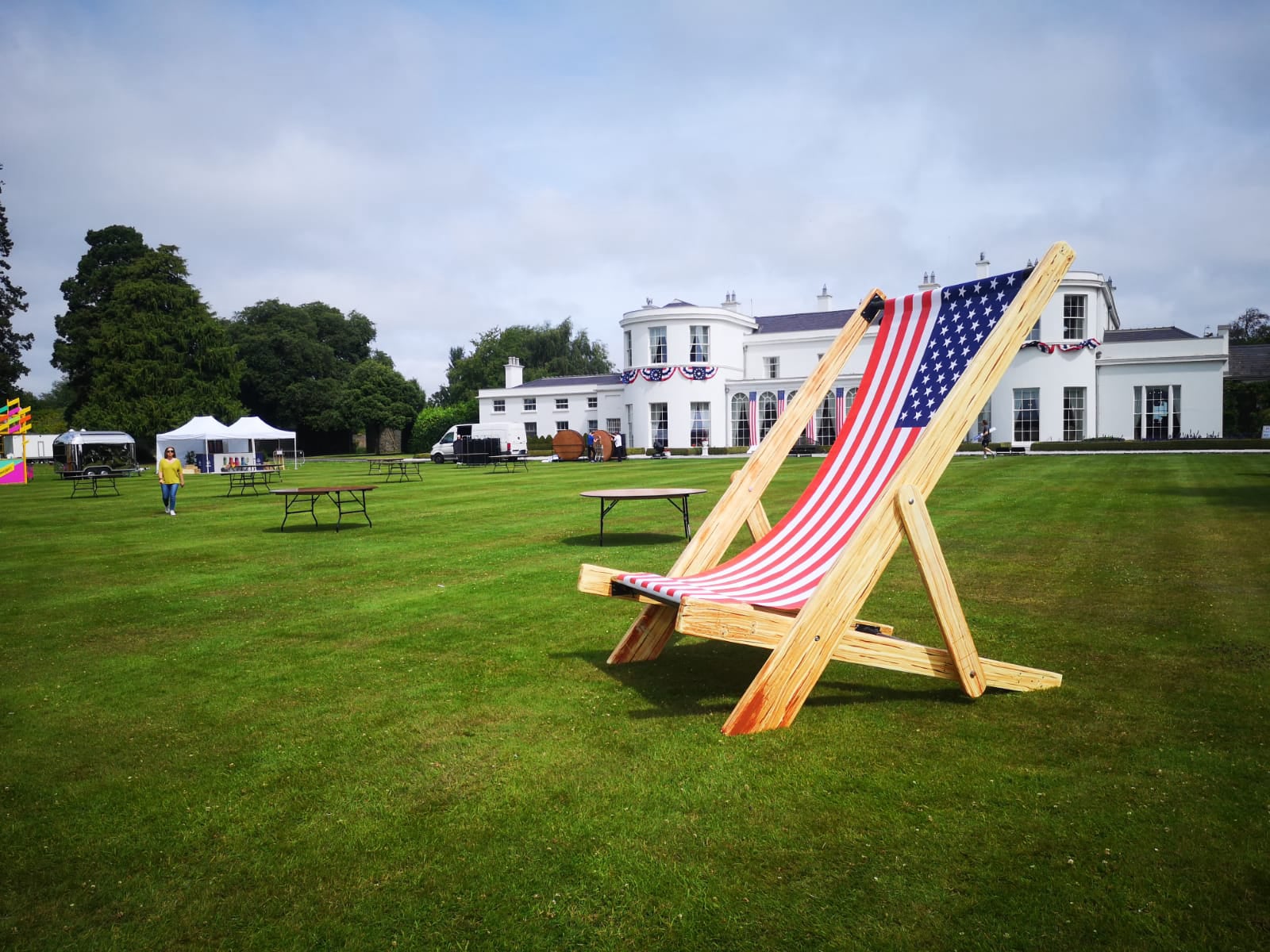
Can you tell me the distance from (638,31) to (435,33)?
149 inches

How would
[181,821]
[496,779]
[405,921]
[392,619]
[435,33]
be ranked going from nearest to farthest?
1. [405,921]
2. [181,821]
3. [496,779]
4. [392,619]
5. [435,33]

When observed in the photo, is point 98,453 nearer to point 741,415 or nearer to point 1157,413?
point 741,415

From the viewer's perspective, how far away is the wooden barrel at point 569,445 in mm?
39469

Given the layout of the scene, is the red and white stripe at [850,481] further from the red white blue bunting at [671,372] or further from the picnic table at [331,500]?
the red white blue bunting at [671,372]

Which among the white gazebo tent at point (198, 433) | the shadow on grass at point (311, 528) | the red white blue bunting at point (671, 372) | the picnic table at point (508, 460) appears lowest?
the shadow on grass at point (311, 528)

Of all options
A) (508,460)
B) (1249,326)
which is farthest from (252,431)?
(1249,326)

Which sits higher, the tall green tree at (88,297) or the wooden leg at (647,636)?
the tall green tree at (88,297)

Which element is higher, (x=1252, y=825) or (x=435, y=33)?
(x=435, y=33)

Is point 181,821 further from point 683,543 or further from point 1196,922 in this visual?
point 683,543

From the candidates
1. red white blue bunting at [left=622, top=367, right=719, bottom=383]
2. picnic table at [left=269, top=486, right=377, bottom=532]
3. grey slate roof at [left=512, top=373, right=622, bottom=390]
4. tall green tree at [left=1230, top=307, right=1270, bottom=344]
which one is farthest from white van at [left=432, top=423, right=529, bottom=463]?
tall green tree at [left=1230, top=307, right=1270, bottom=344]

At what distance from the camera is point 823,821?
9.71 ft

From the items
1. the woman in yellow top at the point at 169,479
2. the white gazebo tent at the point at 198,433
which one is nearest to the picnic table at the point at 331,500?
the woman in yellow top at the point at 169,479

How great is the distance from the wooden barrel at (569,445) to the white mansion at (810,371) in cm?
740

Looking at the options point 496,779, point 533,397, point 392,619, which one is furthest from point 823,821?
point 533,397
